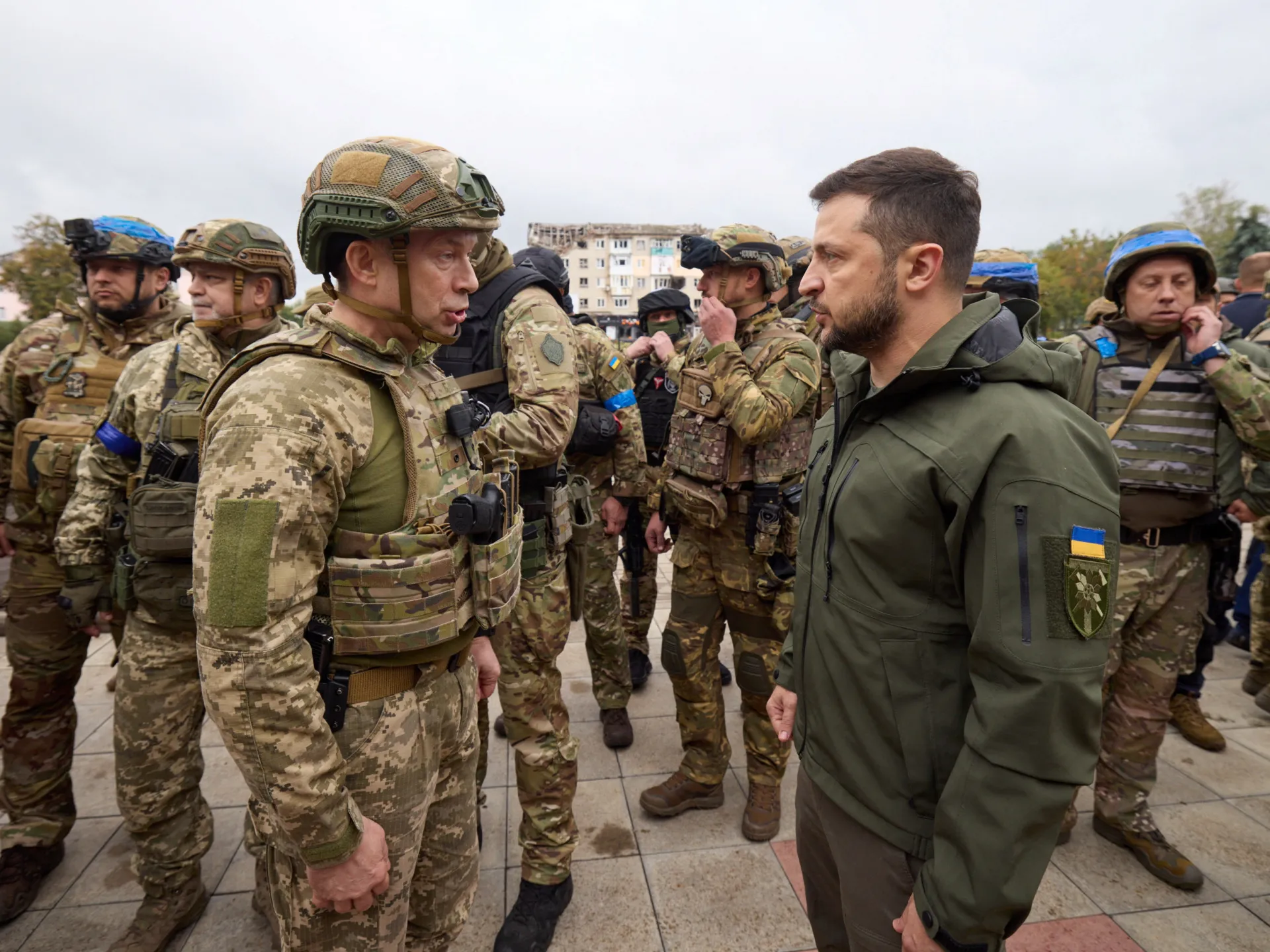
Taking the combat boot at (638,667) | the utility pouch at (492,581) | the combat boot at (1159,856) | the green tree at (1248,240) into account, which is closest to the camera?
the utility pouch at (492,581)

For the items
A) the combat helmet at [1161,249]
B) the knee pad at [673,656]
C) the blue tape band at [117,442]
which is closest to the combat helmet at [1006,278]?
the combat helmet at [1161,249]

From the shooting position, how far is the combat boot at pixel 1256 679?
184 inches

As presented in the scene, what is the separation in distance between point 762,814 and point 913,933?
2.05 m

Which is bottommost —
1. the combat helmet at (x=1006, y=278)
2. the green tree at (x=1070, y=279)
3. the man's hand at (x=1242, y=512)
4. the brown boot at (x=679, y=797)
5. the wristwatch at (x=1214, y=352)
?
the brown boot at (x=679, y=797)

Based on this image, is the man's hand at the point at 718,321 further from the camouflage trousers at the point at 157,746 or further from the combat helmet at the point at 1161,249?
the camouflage trousers at the point at 157,746

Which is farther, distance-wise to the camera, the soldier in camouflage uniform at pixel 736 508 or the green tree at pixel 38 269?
the green tree at pixel 38 269

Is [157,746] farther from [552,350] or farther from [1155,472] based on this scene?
[1155,472]

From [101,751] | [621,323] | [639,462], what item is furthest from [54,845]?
→ [621,323]

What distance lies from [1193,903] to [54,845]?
5.13 metres

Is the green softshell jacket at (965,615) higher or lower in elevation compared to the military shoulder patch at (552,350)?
lower

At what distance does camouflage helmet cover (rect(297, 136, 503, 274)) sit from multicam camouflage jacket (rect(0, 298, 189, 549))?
2.18 metres

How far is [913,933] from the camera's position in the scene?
1449 millimetres

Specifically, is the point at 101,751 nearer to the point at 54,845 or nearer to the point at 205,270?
the point at 54,845

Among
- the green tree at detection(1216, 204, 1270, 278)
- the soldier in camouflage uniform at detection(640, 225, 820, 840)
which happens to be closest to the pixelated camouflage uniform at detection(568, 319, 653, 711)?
the soldier in camouflage uniform at detection(640, 225, 820, 840)
